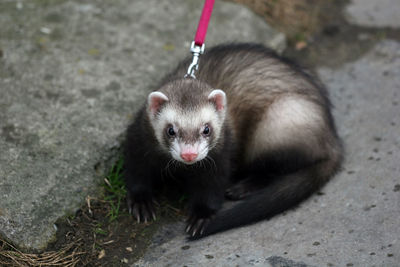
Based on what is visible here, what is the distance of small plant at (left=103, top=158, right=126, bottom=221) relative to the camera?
10.1ft

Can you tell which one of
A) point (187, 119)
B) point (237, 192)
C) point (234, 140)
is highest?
point (187, 119)

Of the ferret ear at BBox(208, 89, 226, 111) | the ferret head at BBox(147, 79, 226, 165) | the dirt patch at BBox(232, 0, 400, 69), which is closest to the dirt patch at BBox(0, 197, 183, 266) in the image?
the ferret head at BBox(147, 79, 226, 165)

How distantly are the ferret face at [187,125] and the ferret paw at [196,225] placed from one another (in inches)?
17.3

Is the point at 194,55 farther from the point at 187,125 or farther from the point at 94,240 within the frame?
the point at 94,240

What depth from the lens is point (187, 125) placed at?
269 cm

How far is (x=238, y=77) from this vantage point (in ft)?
11.2

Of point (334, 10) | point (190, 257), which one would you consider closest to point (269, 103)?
point (190, 257)

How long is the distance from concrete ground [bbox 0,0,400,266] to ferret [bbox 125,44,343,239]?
145 mm

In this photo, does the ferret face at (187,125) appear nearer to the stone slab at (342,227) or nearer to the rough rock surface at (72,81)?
the stone slab at (342,227)

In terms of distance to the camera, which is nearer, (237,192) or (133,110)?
(237,192)

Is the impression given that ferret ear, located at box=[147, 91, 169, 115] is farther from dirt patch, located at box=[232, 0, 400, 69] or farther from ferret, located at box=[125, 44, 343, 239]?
dirt patch, located at box=[232, 0, 400, 69]

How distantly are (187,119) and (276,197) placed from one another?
2.47ft

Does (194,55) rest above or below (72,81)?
above

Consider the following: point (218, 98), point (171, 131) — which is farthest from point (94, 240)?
point (218, 98)
